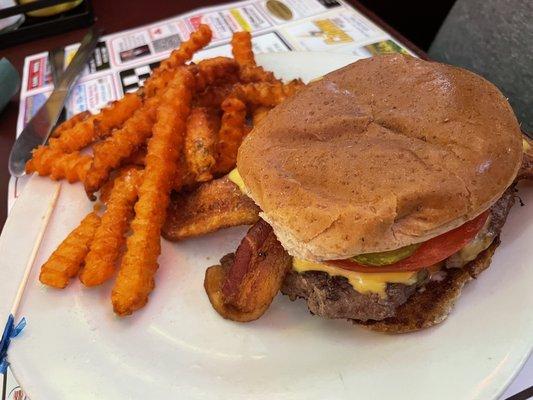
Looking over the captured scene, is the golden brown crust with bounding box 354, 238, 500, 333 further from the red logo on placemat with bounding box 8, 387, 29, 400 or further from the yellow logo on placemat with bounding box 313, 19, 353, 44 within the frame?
the yellow logo on placemat with bounding box 313, 19, 353, 44

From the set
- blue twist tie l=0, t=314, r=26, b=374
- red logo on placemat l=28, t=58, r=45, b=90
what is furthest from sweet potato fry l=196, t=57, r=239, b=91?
red logo on placemat l=28, t=58, r=45, b=90

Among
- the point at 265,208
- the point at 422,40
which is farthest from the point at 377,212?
the point at 422,40

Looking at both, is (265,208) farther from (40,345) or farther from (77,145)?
(77,145)

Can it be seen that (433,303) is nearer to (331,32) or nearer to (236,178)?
(236,178)

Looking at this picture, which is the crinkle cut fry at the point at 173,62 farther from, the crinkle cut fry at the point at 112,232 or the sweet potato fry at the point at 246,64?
the crinkle cut fry at the point at 112,232

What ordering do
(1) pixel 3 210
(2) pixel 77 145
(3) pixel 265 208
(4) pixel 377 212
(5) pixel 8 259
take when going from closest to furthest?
(4) pixel 377 212
(3) pixel 265 208
(5) pixel 8 259
(2) pixel 77 145
(1) pixel 3 210

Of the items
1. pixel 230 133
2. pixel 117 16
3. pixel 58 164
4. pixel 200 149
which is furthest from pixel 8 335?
pixel 117 16
